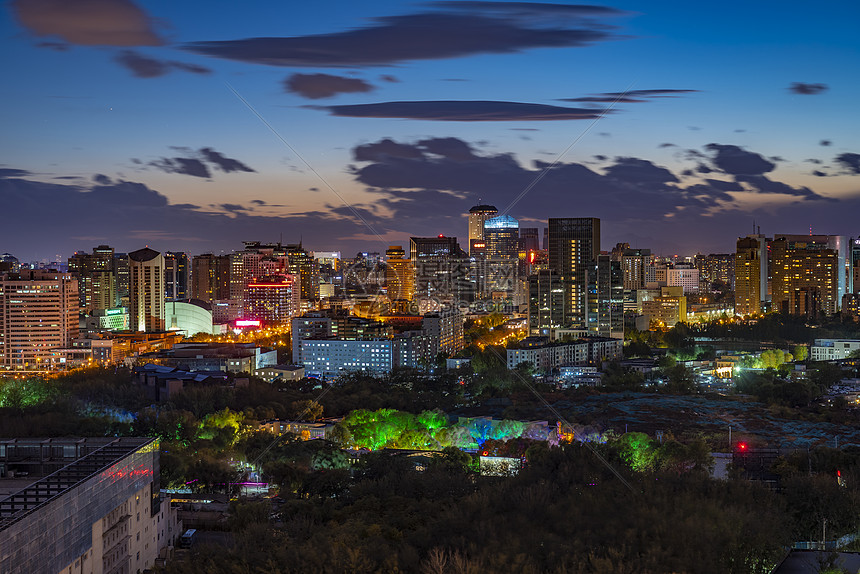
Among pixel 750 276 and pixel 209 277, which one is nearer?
pixel 750 276

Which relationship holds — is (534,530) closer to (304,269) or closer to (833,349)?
(833,349)

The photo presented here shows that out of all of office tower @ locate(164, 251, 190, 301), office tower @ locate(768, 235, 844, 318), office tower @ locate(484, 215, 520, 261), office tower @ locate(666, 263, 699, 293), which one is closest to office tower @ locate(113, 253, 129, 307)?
office tower @ locate(164, 251, 190, 301)

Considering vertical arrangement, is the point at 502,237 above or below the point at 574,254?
above

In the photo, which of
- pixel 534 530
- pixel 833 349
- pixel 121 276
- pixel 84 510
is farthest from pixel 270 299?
pixel 534 530

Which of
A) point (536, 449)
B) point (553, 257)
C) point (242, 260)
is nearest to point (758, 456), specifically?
point (536, 449)

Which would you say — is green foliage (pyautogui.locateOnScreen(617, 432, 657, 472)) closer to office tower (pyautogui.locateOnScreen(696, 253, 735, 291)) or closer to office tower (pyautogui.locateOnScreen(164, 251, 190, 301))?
office tower (pyautogui.locateOnScreen(164, 251, 190, 301))

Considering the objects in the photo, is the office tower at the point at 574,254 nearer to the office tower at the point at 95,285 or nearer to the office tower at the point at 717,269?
the office tower at the point at 95,285
